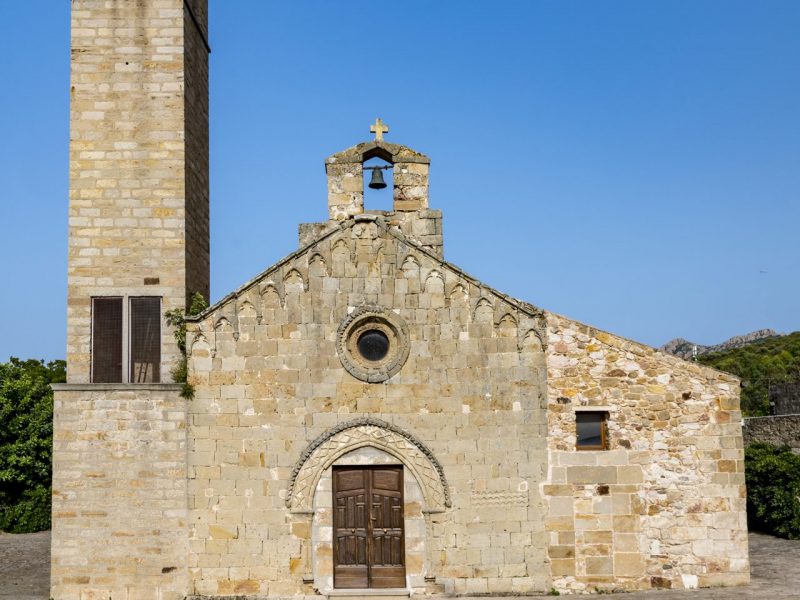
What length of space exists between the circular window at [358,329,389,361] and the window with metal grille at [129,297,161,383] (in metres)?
3.71

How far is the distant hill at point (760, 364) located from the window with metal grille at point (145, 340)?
2315cm

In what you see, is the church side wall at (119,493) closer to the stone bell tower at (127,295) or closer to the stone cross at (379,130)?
the stone bell tower at (127,295)

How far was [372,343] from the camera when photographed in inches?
593

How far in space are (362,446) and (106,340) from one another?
5041 millimetres

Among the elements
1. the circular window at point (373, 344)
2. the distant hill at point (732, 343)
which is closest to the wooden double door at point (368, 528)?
the circular window at point (373, 344)

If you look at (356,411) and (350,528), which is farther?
(356,411)

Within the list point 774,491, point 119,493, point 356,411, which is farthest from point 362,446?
point 774,491

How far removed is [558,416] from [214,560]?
638 centimetres

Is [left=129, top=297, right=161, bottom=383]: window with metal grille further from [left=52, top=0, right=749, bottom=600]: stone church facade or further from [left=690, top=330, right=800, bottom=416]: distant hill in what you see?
[left=690, top=330, right=800, bottom=416]: distant hill

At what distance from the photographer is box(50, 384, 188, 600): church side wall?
560 inches

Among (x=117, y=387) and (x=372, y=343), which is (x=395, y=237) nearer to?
(x=372, y=343)

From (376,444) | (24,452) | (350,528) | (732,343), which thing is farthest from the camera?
(732,343)

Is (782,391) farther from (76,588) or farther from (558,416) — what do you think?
(76,588)

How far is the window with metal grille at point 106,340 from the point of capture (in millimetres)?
15188
